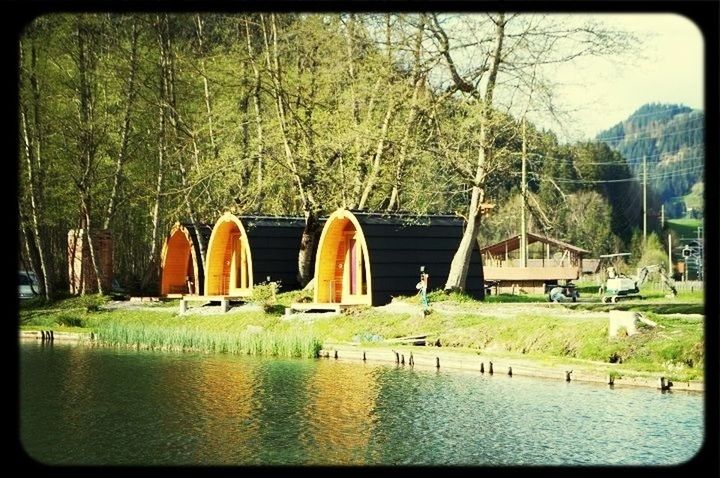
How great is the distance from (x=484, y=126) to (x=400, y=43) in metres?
3.08

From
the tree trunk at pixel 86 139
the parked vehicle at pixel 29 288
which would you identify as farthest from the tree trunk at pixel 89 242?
the parked vehicle at pixel 29 288

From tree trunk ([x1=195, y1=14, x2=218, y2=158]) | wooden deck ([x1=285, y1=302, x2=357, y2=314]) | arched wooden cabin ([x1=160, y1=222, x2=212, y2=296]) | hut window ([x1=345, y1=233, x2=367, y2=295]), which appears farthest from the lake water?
arched wooden cabin ([x1=160, y1=222, x2=212, y2=296])

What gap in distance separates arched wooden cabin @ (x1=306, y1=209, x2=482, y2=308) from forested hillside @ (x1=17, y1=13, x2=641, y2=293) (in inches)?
29.0

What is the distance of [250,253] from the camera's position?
3184cm

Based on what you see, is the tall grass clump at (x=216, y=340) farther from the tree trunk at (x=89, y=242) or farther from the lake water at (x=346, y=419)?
the tree trunk at (x=89, y=242)

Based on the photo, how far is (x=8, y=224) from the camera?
4.06m

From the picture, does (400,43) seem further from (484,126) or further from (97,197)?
(97,197)

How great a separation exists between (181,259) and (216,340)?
14247mm

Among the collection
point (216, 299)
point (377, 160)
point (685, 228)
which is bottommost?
point (216, 299)

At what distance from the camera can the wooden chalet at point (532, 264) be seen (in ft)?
163

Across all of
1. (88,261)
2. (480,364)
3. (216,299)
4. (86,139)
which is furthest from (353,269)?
(88,261)

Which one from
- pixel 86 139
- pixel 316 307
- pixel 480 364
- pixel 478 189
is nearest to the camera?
pixel 480 364

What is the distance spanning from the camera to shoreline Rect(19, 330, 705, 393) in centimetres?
1647

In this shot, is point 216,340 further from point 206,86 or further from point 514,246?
point 514,246
